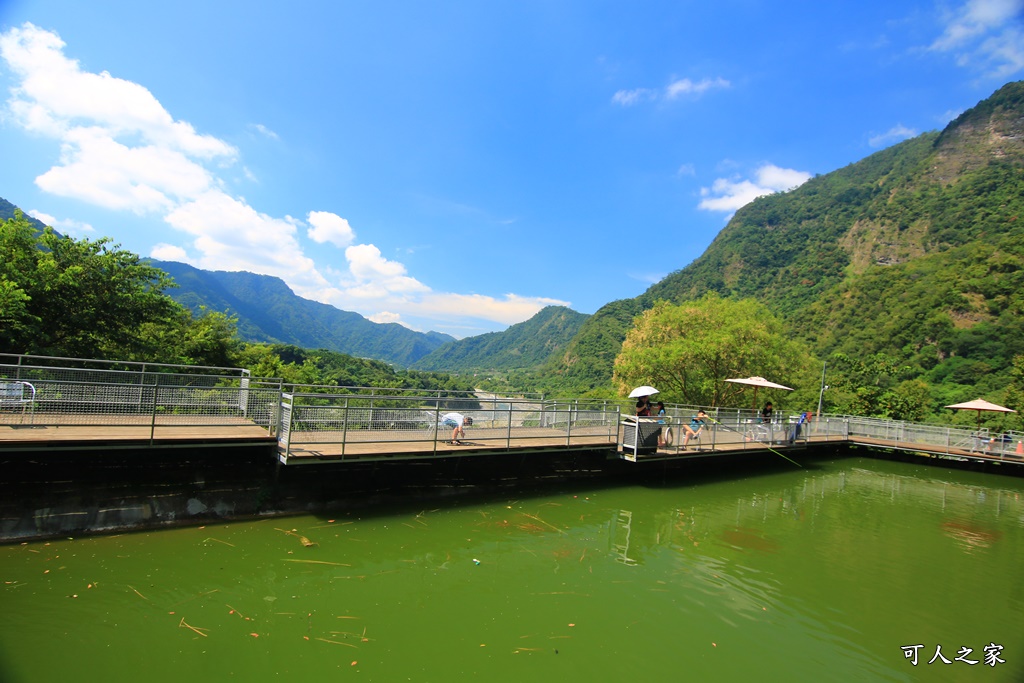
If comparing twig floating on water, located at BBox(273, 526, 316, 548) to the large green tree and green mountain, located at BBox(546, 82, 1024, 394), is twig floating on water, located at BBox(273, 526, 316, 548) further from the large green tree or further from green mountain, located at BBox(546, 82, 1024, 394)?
green mountain, located at BBox(546, 82, 1024, 394)

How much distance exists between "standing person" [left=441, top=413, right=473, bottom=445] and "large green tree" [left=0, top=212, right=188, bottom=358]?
38.9 ft

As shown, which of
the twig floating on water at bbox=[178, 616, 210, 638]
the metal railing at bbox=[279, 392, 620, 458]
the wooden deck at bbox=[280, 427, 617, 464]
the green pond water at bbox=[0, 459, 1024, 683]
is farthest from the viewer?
the metal railing at bbox=[279, 392, 620, 458]

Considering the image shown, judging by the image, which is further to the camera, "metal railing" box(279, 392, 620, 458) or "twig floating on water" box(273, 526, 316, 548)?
"metal railing" box(279, 392, 620, 458)

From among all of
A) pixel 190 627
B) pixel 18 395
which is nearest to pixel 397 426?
pixel 190 627

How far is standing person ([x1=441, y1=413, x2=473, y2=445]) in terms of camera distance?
442 inches

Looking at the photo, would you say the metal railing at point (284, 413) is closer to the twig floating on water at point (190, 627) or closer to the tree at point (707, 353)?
the twig floating on water at point (190, 627)

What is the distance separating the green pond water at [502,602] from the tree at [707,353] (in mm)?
18056

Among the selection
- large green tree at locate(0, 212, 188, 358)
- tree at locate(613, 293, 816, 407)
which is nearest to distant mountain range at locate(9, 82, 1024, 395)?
tree at locate(613, 293, 816, 407)

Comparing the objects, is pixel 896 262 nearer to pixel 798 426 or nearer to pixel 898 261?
pixel 898 261

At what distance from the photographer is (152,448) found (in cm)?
794

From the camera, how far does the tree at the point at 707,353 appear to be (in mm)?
28328

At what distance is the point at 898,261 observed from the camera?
10369 cm

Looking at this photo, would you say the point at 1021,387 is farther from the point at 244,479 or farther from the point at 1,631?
the point at 1,631

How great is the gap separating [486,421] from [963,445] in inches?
969
